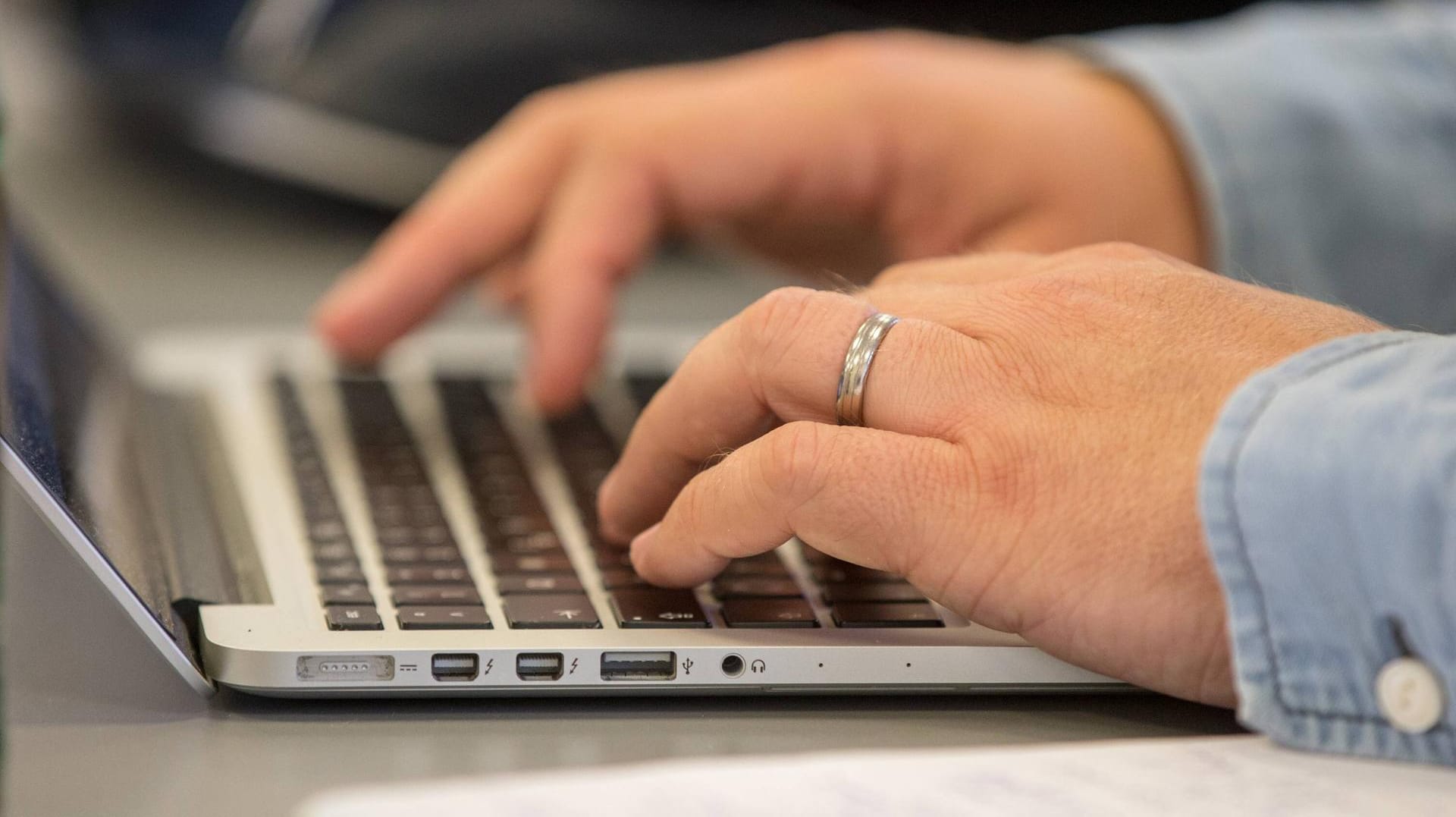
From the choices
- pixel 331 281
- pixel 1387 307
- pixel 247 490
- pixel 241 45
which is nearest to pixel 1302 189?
pixel 1387 307

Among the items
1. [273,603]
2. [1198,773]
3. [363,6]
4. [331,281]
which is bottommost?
[1198,773]

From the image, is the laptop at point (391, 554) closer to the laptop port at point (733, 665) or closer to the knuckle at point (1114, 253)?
the laptop port at point (733, 665)

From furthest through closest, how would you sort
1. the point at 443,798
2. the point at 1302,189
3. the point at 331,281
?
the point at 331,281 → the point at 1302,189 → the point at 443,798

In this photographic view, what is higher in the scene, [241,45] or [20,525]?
[241,45]

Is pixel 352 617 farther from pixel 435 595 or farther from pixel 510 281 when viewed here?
pixel 510 281

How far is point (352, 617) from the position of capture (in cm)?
45

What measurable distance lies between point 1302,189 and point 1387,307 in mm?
82

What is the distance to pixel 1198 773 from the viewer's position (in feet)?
1.18

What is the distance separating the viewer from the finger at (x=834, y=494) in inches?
16.9

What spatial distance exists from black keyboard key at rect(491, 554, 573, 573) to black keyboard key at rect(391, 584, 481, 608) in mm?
24

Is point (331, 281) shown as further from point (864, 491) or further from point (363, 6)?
point (864, 491)

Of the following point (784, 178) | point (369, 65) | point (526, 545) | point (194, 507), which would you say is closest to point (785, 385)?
point (526, 545)

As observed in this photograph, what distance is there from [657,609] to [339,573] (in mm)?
115

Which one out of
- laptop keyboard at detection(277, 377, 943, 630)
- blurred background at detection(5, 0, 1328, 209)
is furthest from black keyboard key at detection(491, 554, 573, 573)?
blurred background at detection(5, 0, 1328, 209)
